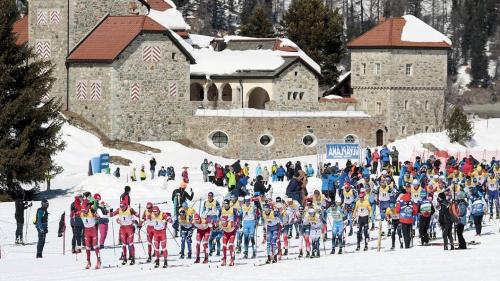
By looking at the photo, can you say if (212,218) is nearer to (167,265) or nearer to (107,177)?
(167,265)

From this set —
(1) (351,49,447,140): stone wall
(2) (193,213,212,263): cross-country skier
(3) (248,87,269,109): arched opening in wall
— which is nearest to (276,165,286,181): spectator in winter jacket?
(2) (193,213,212,263): cross-country skier

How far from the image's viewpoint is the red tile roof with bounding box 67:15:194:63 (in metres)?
67.9

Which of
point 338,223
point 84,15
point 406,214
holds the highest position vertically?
point 84,15

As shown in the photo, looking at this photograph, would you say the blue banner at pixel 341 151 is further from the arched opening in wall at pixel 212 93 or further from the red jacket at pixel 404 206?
the arched opening in wall at pixel 212 93

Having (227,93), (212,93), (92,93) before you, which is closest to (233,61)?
(212,93)

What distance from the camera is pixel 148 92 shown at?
68938 mm

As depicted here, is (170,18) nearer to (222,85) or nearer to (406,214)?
(222,85)

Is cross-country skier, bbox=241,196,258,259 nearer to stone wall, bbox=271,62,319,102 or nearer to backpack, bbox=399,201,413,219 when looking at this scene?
backpack, bbox=399,201,413,219

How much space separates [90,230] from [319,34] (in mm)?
60854

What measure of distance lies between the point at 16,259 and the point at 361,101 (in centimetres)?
4573

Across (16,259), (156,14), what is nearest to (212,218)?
(16,259)

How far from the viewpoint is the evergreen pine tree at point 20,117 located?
48750 mm

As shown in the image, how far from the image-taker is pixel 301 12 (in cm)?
9275

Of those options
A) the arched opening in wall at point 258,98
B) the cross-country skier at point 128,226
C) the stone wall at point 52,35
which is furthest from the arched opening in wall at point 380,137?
the cross-country skier at point 128,226
